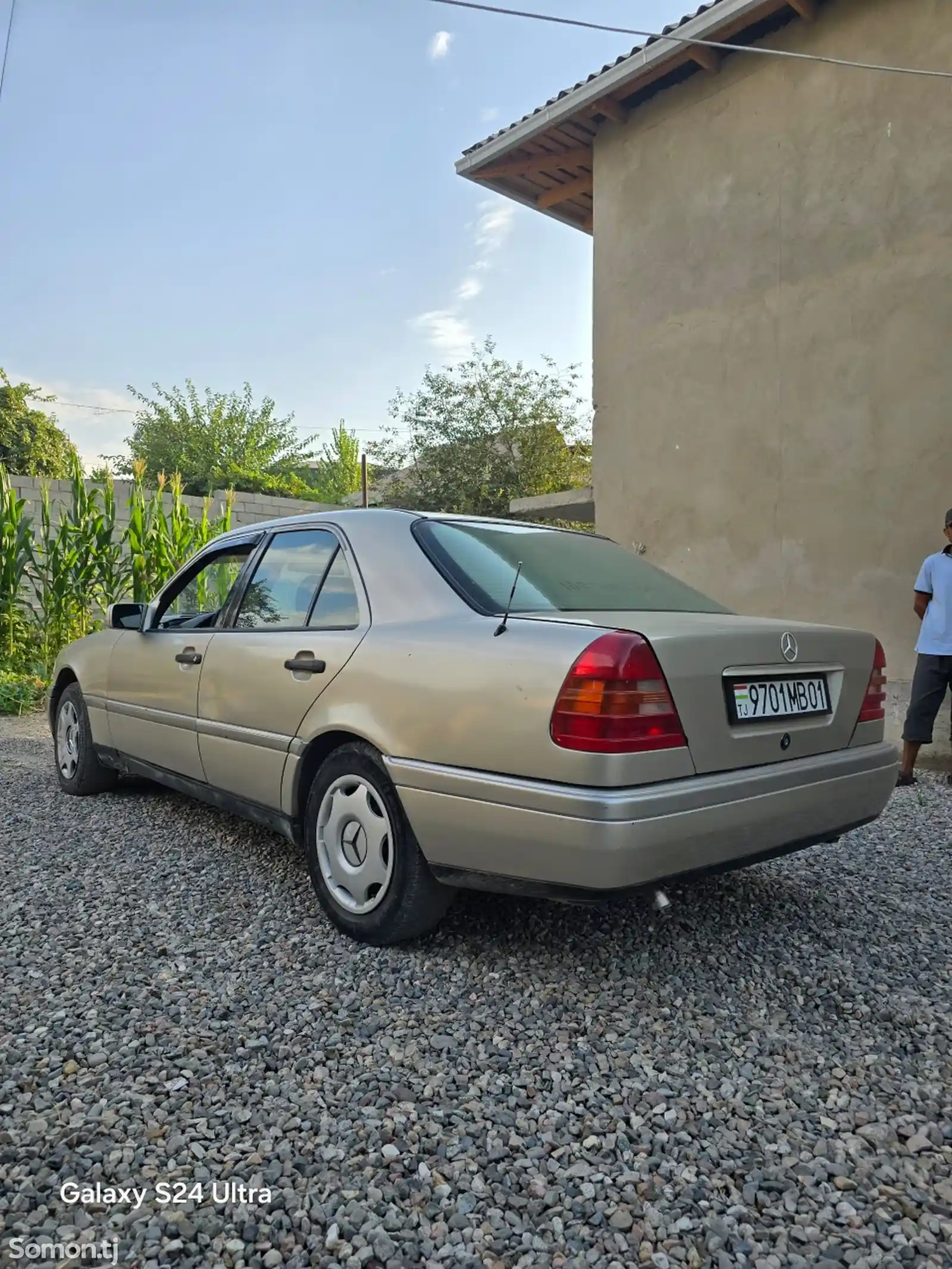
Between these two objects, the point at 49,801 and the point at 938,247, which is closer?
the point at 49,801

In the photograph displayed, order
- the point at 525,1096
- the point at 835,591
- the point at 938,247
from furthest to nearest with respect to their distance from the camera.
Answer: the point at 835,591, the point at 938,247, the point at 525,1096

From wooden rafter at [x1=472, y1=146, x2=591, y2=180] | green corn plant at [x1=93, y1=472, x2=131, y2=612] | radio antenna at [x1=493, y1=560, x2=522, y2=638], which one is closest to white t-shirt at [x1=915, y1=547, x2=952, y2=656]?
radio antenna at [x1=493, y1=560, x2=522, y2=638]

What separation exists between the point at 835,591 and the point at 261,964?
5578 millimetres

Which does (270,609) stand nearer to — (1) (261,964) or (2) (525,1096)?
(1) (261,964)

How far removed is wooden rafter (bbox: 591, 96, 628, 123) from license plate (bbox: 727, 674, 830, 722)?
296 inches

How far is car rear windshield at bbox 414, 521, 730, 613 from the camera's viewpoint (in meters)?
Result: 2.60

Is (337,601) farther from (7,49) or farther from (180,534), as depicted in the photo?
(7,49)

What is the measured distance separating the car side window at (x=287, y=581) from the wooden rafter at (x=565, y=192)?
768cm

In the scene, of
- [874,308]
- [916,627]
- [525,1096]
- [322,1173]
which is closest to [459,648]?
[525,1096]

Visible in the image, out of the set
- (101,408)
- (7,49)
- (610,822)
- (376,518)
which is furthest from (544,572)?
(101,408)

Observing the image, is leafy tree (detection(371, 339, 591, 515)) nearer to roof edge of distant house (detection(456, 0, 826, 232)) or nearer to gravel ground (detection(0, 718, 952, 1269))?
roof edge of distant house (detection(456, 0, 826, 232))

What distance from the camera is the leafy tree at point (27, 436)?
966 inches

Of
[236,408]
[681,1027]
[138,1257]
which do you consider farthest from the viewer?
[236,408]

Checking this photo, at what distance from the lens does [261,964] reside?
2.51 metres
